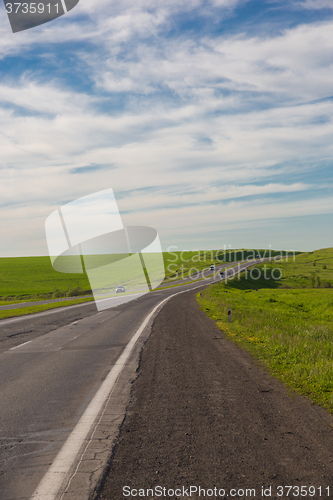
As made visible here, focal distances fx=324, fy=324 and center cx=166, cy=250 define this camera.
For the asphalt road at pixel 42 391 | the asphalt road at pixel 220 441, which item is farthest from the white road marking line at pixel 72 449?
the asphalt road at pixel 220 441

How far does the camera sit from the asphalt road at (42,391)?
3693 millimetres

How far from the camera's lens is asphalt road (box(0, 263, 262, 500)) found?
3.69m

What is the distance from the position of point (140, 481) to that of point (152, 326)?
41.3ft

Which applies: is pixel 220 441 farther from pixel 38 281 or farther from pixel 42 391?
pixel 38 281

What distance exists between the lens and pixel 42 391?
6395 millimetres

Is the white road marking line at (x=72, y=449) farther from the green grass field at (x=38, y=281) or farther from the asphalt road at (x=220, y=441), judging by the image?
the green grass field at (x=38, y=281)

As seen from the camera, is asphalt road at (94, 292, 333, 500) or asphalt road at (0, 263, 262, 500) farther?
A: asphalt road at (0, 263, 262, 500)

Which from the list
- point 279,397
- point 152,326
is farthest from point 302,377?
point 152,326

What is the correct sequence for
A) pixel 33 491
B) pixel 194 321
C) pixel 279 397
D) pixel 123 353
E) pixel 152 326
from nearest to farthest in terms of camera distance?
pixel 33 491 < pixel 279 397 < pixel 123 353 < pixel 152 326 < pixel 194 321

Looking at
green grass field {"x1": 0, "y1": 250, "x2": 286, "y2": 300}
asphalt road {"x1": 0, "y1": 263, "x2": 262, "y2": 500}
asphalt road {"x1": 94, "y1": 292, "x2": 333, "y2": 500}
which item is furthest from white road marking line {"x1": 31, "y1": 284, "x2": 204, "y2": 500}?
green grass field {"x1": 0, "y1": 250, "x2": 286, "y2": 300}

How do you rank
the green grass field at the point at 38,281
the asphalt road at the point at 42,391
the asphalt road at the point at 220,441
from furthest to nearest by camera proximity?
the green grass field at the point at 38,281, the asphalt road at the point at 42,391, the asphalt road at the point at 220,441

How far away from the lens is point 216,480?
325 centimetres

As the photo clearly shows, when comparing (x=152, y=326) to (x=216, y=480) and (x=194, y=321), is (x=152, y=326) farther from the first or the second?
(x=216, y=480)

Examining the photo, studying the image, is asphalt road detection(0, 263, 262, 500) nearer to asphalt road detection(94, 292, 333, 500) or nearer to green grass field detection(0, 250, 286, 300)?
asphalt road detection(94, 292, 333, 500)
